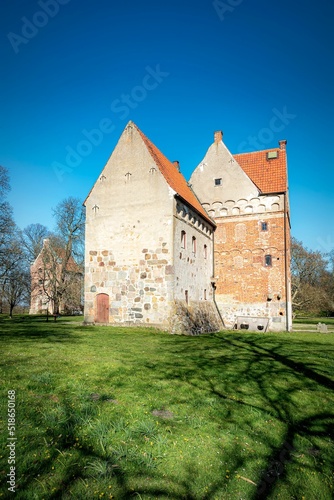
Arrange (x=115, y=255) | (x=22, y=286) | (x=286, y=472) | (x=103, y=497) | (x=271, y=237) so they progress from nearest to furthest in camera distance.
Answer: (x=103, y=497) → (x=286, y=472) → (x=115, y=255) → (x=271, y=237) → (x=22, y=286)

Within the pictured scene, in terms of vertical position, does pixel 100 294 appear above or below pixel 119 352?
above

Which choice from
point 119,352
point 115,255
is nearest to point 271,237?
point 115,255

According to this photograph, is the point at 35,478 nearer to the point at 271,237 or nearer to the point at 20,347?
the point at 20,347

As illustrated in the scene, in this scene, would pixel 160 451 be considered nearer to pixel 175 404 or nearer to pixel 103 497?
pixel 103 497

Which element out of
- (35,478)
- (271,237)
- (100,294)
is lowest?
(35,478)

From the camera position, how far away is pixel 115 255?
63.2ft

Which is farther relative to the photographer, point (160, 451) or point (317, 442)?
point (317, 442)

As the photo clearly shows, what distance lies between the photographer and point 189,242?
20.4m

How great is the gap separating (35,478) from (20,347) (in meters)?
6.51

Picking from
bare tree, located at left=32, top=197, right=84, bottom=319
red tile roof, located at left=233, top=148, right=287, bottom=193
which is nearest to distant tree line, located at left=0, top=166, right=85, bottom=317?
bare tree, located at left=32, top=197, right=84, bottom=319

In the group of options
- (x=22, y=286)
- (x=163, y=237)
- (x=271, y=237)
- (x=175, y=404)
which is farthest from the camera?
(x=22, y=286)

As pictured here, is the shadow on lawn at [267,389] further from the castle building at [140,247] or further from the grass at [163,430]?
the castle building at [140,247]

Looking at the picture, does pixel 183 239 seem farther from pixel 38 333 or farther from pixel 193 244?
pixel 38 333

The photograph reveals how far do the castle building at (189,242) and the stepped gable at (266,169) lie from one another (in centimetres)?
8
